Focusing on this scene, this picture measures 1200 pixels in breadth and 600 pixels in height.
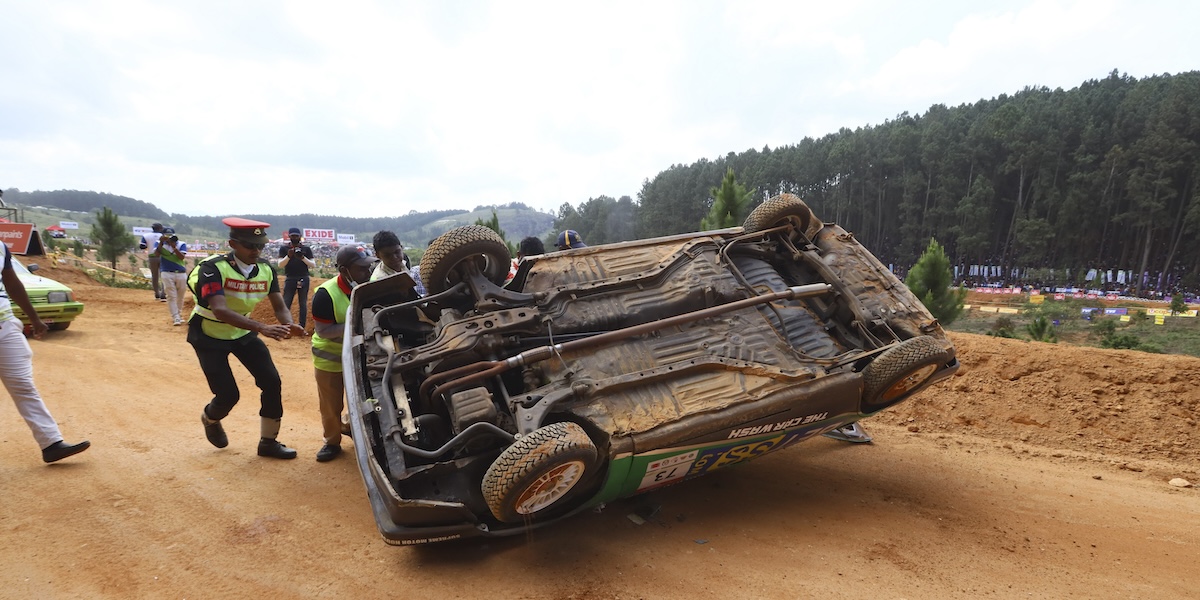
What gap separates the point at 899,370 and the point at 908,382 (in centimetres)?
27

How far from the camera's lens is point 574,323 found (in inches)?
171

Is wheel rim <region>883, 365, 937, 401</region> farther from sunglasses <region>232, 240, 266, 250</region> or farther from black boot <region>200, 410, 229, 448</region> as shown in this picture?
black boot <region>200, 410, 229, 448</region>

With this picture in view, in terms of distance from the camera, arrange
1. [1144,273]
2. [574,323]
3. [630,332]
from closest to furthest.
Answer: [630,332] < [574,323] < [1144,273]

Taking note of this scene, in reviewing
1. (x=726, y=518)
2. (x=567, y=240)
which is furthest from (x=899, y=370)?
(x=567, y=240)

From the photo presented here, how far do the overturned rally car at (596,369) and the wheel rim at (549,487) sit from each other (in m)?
Answer: 0.01

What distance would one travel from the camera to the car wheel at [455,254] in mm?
→ 4340

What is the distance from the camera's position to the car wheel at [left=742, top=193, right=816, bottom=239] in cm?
545

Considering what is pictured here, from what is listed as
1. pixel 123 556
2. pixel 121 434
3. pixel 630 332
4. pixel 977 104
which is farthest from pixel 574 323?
pixel 977 104

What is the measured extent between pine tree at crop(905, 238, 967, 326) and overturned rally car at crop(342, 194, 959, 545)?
9.68 metres

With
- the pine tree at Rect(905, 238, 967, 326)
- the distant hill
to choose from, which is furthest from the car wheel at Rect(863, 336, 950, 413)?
the distant hill

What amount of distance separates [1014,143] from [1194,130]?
23.2ft

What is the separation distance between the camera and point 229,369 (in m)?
4.84

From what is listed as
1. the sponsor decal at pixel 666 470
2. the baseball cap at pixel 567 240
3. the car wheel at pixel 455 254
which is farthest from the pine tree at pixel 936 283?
the car wheel at pixel 455 254

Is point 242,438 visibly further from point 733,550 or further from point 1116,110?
point 1116,110
